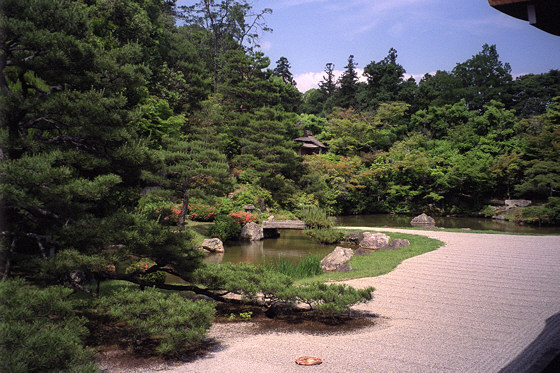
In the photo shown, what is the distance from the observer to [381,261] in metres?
8.37

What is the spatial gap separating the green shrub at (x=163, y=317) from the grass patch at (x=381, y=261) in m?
3.62

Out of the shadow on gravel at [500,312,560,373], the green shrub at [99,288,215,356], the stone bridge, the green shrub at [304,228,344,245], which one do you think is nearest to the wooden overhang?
the shadow on gravel at [500,312,560,373]

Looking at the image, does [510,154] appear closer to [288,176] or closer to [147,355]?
[288,176]

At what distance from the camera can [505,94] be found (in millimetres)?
28453

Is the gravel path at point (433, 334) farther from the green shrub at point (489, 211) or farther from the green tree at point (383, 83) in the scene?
the green tree at point (383, 83)

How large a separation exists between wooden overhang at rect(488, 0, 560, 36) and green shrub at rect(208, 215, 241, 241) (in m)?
11.3

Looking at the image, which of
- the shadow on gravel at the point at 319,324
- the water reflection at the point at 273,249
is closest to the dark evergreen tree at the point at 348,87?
the water reflection at the point at 273,249

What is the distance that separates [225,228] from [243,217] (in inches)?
49.6

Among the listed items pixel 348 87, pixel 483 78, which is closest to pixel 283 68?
pixel 348 87

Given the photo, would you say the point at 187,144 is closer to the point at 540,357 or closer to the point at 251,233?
the point at 251,233

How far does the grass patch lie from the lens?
280 inches

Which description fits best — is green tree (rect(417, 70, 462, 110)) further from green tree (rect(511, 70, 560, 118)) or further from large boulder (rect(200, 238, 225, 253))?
large boulder (rect(200, 238, 225, 253))

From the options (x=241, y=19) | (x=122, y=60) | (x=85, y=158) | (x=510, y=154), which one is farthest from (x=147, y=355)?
(x=241, y=19)

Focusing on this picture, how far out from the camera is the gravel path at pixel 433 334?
10.5ft
